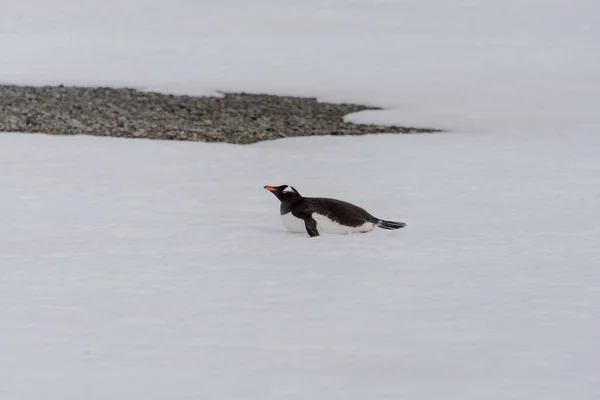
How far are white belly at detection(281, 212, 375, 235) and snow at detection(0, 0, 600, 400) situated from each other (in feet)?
0.42

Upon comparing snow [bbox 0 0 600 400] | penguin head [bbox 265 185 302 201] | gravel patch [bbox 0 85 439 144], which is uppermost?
gravel patch [bbox 0 85 439 144]

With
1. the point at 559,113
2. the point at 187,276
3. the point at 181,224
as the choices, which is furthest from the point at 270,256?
the point at 559,113

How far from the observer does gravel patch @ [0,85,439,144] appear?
16734 millimetres

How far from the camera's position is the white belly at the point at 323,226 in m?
9.41

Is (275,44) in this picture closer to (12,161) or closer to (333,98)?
(333,98)

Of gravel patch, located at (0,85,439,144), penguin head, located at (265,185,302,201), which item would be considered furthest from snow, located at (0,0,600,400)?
gravel patch, located at (0,85,439,144)

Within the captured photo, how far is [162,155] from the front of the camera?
1432 cm

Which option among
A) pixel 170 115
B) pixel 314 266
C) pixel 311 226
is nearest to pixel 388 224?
pixel 311 226

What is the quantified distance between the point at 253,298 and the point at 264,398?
198 centimetres

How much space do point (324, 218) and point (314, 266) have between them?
1154 millimetres

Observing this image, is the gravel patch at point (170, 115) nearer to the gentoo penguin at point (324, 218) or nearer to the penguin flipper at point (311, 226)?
the gentoo penguin at point (324, 218)

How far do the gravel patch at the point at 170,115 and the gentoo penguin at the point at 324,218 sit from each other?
6.85 meters

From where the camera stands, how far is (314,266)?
8.30 metres

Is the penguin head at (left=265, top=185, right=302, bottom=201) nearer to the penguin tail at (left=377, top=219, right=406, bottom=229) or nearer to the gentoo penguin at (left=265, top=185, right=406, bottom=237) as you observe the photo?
the gentoo penguin at (left=265, top=185, right=406, bottom=237)
